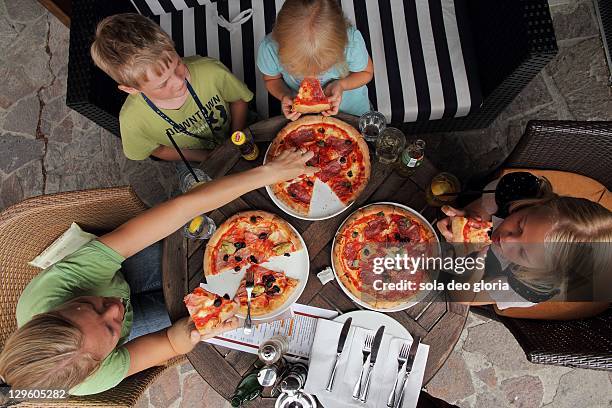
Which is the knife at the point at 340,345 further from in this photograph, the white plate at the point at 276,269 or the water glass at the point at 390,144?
the water glass at the point at 390,144

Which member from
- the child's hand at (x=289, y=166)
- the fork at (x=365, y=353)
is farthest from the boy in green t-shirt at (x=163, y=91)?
the fork at (x=365, y=353)

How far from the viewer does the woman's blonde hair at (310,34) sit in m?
1.68

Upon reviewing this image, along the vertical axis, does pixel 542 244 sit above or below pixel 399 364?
above

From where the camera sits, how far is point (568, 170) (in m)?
2.14

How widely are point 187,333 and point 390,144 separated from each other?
116cm

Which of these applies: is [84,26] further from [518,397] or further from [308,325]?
[518,397]

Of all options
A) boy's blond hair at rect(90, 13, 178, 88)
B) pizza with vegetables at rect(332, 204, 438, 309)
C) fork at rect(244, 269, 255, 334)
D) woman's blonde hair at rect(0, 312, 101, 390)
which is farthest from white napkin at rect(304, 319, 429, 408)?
boy's blond hair at rect(90, 13, 178, 88)

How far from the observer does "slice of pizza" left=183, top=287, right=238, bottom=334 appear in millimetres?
1682

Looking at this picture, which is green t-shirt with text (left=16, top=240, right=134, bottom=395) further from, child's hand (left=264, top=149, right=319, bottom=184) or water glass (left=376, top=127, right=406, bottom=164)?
water glass (left=376, top=127, right=406, bottom=164)

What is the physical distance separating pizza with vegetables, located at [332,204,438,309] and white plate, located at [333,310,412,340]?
0.19 feet

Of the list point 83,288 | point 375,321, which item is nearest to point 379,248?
point 375,321

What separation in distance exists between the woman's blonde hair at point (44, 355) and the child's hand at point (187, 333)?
38cm

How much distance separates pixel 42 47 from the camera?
131 inches

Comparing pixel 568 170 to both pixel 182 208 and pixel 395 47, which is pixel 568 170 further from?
pixel 182 208
